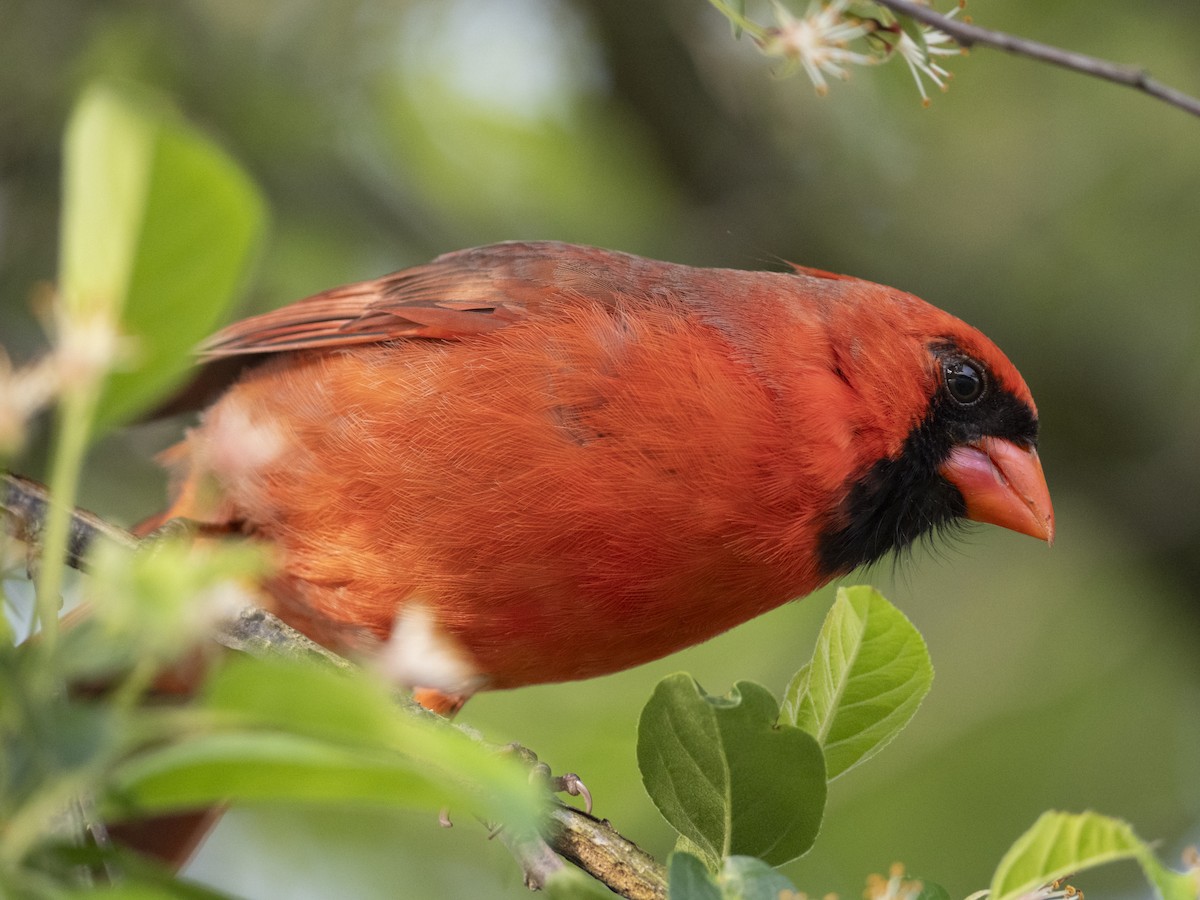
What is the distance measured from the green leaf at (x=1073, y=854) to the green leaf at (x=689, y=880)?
1.10 feet

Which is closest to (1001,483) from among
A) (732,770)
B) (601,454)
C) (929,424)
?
(929,424)

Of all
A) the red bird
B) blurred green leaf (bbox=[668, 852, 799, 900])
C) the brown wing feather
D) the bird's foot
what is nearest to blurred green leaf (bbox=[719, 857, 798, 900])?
blurred green leaf (bbox=[668, 852, 799, 900])

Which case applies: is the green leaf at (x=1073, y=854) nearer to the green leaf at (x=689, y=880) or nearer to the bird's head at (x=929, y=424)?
the green leaf at (x=689, y=880)

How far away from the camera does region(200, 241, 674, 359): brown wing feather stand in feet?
11.7

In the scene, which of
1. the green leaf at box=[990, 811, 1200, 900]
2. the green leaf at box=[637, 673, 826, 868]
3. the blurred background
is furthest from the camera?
the blurred background

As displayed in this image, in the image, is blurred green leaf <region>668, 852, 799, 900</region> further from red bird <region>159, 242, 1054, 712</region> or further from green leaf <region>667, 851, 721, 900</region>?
red bird <region>159, 242, 1054, 712</region>

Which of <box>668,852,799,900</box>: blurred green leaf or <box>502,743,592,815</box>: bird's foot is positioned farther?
<box>502,743,592,815</box>: bird's foot

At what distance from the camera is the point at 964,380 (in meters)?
3.59

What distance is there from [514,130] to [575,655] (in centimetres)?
402

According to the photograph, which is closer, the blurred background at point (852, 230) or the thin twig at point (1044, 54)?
the thin twig at point (1044, 54)

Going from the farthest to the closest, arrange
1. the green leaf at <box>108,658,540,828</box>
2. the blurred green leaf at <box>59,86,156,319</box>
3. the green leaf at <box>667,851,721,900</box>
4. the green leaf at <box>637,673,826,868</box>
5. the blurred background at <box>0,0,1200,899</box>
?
the blurred background at <box>0,0,1200,899</box> < the green leaf at <box>637,673,826,868</box> < the green leaf at <box>667,851,721,900</box> < the blurred green leaf at <box>59,86,156,319</box> < the green leaf at <box>108,658,540,828</box>

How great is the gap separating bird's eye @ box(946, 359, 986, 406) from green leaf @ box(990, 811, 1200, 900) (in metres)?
1.98

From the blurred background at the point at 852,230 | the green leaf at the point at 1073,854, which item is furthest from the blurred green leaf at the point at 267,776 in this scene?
the blurred background at the point at 852,230

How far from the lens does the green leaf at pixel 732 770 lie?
2078 millimetres
